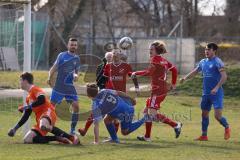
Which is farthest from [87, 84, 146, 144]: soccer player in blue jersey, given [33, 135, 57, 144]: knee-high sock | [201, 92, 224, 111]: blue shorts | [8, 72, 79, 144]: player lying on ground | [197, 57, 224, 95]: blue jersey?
[197, 57, 224, 95]: blue jersey

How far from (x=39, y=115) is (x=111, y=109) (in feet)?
5.13

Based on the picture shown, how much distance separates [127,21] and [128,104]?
54.0m

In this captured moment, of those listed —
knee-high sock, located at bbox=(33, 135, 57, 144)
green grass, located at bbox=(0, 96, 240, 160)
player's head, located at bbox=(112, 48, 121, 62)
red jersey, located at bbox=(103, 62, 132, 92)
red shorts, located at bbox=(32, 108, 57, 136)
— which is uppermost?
player's head, located at bbox=(112, 48, 121, 62)

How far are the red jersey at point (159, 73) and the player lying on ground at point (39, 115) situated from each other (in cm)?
234

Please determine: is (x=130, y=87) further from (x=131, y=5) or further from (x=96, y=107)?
(x=131, y=5)

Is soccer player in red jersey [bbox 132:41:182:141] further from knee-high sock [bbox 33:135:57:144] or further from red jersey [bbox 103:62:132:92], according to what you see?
knee-high sock [bbox 33:135:57:144]

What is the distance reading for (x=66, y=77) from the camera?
1500cm

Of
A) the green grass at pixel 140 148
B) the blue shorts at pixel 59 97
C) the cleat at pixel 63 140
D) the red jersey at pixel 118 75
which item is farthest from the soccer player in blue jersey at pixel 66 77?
the cleat at pixel 63 140

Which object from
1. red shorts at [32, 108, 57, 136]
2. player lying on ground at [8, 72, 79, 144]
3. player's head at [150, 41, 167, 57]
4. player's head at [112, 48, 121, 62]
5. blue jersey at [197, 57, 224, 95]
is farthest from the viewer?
blue jersey at [197, 57, 224, 95]

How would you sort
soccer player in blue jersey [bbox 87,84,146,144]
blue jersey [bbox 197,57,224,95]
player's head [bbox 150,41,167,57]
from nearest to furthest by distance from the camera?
1. soccer player in blue jersey [bbox 87,84,146,144]
2. player's head [bbox 150,41,167,57]
3. blue jersey [bbox 197,57,224,95]

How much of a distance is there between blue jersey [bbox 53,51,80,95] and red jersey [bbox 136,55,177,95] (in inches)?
64.5

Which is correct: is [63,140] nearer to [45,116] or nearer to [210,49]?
[45,116]

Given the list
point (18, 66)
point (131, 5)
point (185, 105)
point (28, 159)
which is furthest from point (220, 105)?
point (131, 5)

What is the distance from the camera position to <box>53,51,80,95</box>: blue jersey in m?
14.8
